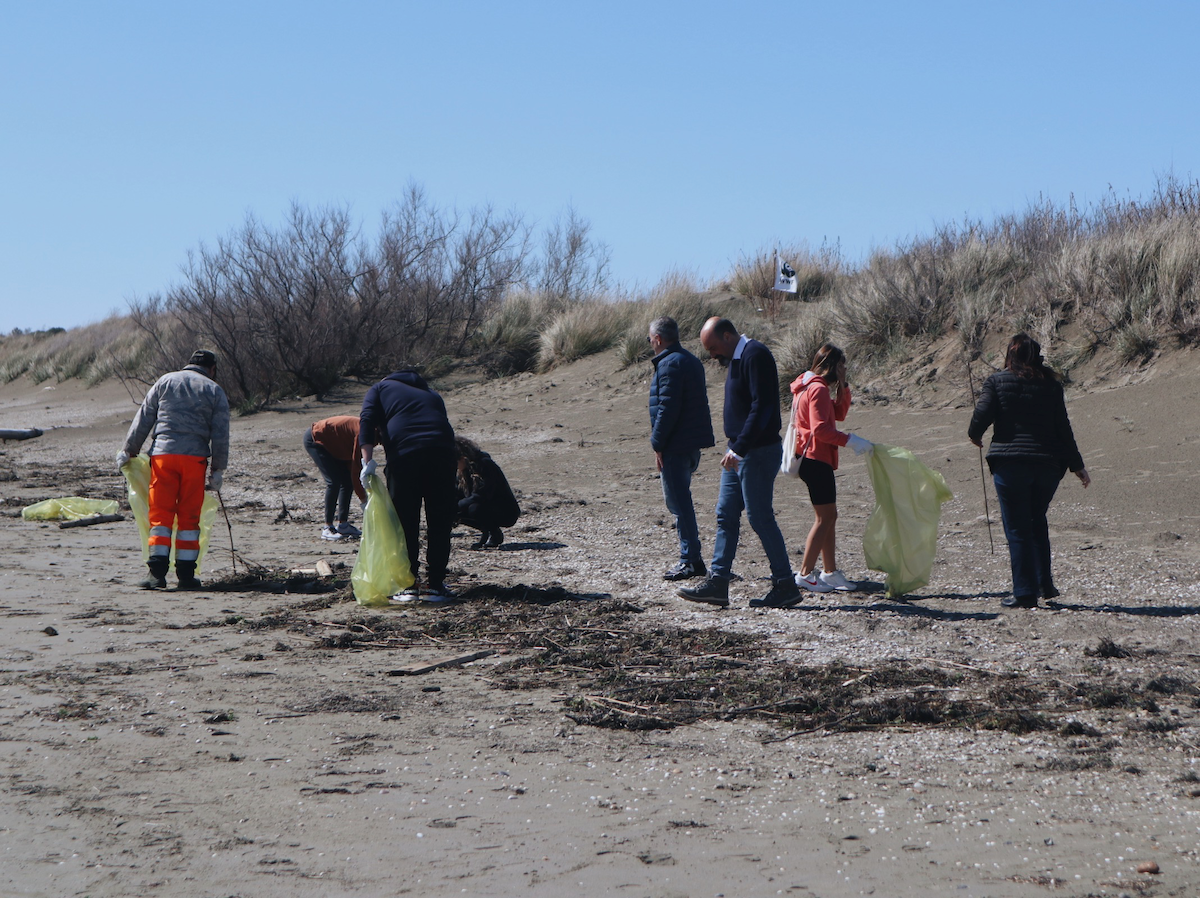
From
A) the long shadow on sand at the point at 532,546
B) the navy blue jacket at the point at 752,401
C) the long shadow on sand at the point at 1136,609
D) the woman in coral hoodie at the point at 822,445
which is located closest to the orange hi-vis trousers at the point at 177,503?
the long shadow on sand at the point at 532,546

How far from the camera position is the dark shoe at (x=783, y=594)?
6703mm

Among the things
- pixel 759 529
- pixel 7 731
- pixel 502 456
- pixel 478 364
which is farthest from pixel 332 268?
pixel 7 731

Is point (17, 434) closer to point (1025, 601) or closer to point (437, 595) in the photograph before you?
point (437, 595)

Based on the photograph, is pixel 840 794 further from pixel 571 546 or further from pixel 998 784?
pixel 571 546

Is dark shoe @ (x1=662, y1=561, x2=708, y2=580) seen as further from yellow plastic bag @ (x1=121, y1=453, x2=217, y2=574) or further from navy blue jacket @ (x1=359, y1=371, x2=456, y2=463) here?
yellow plastic bag @ (x1=121, y1=453, x2=217, y2=574)

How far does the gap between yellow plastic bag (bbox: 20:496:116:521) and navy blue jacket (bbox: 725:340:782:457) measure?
7.07 meters

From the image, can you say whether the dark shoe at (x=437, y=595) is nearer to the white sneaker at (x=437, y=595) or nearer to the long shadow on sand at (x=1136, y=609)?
the white sneaker at (x=437, y=595)

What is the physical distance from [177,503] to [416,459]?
1899mm

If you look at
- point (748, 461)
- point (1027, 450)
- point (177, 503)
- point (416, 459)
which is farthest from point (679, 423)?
point (177, 503)

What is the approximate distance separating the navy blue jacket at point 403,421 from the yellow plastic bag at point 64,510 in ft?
16.9

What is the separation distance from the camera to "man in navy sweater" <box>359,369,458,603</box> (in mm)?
7094

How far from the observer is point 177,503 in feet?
25.6

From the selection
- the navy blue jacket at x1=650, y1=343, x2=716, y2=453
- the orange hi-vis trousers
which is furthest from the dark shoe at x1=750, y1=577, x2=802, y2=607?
the orange hi-vis trousers

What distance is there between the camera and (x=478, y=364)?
23641 mm
